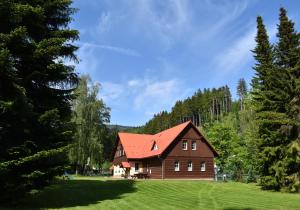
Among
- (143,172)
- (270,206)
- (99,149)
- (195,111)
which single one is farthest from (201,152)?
(195,111)

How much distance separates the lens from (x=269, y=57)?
37.1 meters

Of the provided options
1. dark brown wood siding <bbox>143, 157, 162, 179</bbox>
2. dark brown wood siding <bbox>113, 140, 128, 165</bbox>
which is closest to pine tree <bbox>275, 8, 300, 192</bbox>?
dark brown wood siding <bbox>143, 157, 162, 179</bbox>

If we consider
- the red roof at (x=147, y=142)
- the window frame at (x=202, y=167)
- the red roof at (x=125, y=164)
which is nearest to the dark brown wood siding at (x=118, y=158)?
the red roof at (x=125, y=164)

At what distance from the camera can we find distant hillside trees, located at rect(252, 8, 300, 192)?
3331 centimetres

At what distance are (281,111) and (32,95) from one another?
23451 mm

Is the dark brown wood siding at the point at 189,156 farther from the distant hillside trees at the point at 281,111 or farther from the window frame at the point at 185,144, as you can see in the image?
the distant hillside trees at the point at 281,111

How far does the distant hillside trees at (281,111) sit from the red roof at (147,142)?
573 inches

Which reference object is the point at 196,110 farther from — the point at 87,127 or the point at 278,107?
the point at 278,107

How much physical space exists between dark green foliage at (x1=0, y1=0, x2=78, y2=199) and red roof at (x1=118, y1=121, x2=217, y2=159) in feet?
91.4

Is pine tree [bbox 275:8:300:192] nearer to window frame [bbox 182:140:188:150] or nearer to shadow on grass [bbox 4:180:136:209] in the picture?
shadow on grass [bbox 4:180:136:209]

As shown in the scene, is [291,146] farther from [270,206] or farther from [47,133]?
[47,133]

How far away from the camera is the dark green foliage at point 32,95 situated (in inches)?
726

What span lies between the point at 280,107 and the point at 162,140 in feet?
64.7

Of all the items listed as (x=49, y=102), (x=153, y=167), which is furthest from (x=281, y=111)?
(x=49, y=102)
